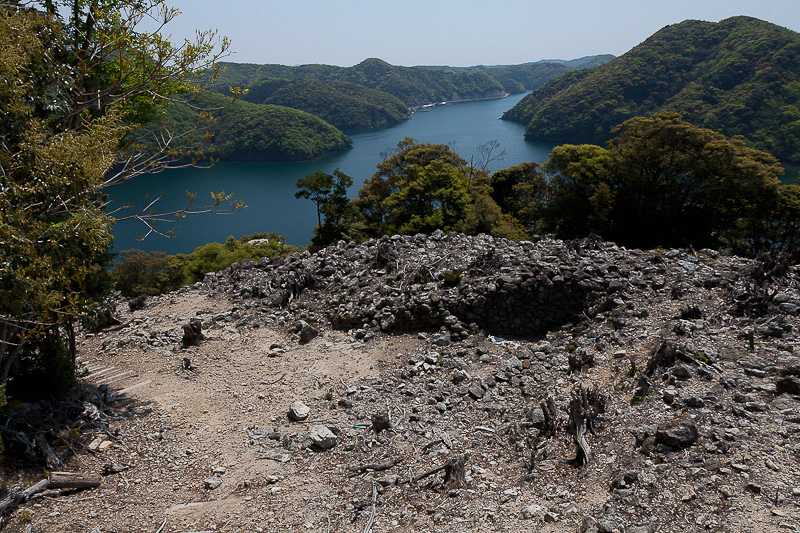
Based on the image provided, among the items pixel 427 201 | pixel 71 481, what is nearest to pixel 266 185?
pixel 427 201

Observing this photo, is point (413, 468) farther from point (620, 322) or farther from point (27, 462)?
point (620, 322)

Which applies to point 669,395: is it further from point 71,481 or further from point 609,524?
point 71,481

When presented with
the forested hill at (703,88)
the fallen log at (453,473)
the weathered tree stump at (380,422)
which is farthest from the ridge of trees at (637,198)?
the forested hill at (703,88)

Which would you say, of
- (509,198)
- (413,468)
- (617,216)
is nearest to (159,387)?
(413,468)

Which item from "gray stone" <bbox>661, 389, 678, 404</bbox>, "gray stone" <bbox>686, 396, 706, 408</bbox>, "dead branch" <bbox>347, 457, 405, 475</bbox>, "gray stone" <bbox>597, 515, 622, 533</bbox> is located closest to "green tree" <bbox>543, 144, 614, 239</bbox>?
"gray stone" <bbox>661, 389, 678, 404</bbox>

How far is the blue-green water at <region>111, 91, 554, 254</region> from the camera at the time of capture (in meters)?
61.6

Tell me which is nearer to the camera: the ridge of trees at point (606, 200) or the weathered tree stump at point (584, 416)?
the weathered tree stump at point (584, 416)

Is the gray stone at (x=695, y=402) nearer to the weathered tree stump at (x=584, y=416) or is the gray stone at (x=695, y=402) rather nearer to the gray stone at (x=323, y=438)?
the weathered tree stump at (x=584, y=416)

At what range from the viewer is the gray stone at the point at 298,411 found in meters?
8.96

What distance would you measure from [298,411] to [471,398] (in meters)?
3.68

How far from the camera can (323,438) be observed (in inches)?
318

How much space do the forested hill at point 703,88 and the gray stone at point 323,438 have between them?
64.5m

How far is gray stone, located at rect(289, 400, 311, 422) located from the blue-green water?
3317 centimetres

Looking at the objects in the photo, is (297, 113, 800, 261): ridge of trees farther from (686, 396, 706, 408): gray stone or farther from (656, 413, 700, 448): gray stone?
(656, 413, 700, 448): gray stone
